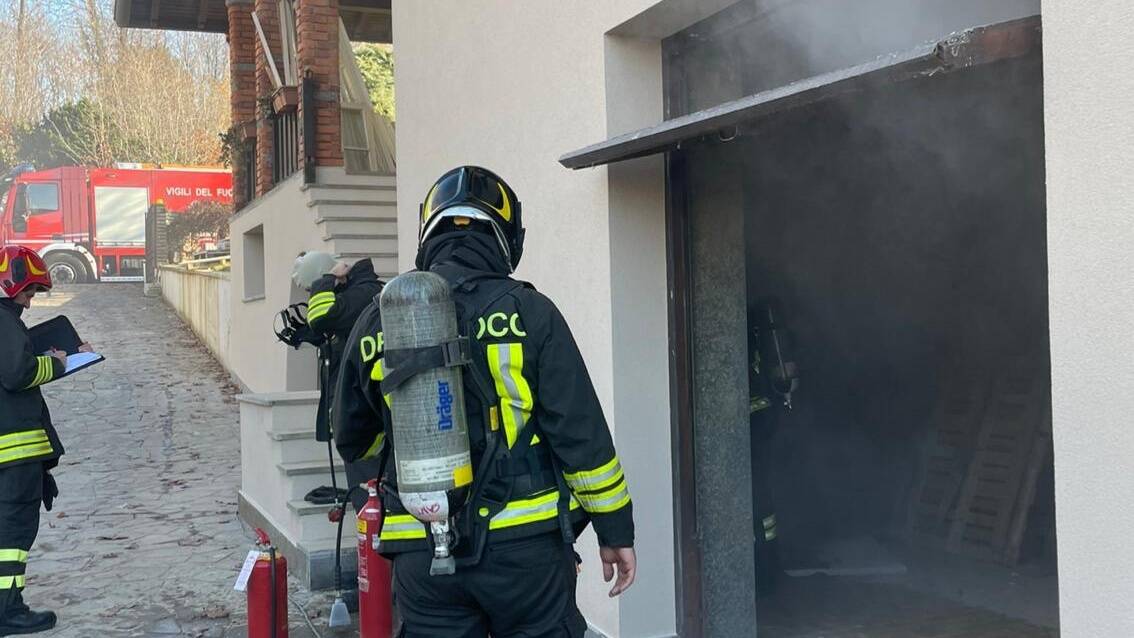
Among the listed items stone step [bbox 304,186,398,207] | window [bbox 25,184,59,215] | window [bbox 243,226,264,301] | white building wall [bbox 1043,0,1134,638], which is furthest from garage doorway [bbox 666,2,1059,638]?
window [bbox 25,184,59,215]

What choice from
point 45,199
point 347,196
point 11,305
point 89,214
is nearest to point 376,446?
point 11,305

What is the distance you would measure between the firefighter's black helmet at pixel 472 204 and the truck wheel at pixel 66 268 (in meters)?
25.7

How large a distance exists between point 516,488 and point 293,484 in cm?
430

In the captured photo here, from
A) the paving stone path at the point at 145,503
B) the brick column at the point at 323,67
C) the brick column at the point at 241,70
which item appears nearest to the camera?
the paving stone path at the point at 145,503

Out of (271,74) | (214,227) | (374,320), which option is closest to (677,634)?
(374,320)

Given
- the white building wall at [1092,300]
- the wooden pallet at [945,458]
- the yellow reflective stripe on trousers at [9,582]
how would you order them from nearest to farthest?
the white building wall at [1092,300] < the yellow reflective stripe on trousers at [9,582] < the wooden pallet at [945,458]

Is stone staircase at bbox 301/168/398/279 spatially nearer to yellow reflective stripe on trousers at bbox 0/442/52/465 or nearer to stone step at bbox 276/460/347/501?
stone step at bbox 276/460/347/501

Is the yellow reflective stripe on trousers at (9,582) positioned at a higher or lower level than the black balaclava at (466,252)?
lower

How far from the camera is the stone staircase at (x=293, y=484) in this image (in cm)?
617

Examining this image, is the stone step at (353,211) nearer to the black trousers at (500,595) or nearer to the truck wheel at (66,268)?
the black trousers at (500,595)

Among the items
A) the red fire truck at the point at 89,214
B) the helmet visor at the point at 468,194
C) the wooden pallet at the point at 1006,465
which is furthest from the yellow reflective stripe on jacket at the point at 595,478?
the red fire truck at the point at 89,214

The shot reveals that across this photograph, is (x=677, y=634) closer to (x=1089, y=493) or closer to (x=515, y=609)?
(x=515, y=609)

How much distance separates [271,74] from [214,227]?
1656cm

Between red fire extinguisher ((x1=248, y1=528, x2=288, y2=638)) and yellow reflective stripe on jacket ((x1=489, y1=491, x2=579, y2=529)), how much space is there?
6.54ft
